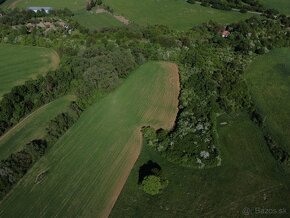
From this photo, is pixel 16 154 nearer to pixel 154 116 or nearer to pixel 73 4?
pixel 154 116

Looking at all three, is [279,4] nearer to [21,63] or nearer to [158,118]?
[158,118]

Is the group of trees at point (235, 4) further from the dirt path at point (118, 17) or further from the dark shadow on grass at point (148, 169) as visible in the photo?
the dark shadow on grass at point (148, 169)

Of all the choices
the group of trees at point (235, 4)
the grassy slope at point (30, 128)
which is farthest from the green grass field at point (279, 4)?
the grassy slope at point (30, 128)

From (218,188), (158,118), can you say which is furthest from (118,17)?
(218,188)

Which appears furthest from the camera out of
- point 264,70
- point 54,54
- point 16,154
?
point 54,54

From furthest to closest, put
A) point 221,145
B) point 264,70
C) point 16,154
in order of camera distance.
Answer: point 264,70, point 221,145, point 16,154

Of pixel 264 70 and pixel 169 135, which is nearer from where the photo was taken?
pixel 169 135

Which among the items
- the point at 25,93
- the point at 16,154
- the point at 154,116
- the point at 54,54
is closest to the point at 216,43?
the point at 154,116

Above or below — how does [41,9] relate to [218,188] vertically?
above
